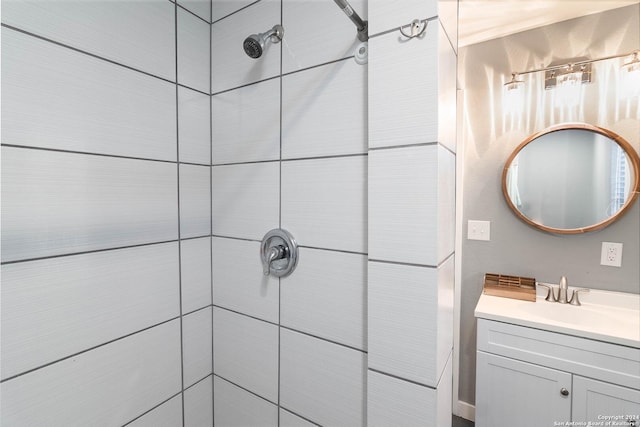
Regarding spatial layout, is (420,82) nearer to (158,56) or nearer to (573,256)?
(158,56)

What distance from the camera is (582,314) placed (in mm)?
1358

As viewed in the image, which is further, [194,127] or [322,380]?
[194,127]

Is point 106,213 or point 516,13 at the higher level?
point 516,13

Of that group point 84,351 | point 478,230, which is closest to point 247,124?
point 84,351

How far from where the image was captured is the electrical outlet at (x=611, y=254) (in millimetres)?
1363

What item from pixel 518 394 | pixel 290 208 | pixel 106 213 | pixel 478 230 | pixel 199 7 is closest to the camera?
pixel 106 213

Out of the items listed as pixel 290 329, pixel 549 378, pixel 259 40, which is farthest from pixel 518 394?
pixel 259 40

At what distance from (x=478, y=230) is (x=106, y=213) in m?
1.73

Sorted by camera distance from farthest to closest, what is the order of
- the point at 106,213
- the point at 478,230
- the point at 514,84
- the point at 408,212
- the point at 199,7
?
the point at 478,230
the point at 514,84
the point at 199,7
the point at 106,213
the point at 408,212

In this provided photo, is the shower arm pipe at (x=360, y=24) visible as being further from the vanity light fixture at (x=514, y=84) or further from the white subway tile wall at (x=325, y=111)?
the vanity light fixture at (x=514, y=84)

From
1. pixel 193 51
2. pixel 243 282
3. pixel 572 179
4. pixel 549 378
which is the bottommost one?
pixel 549 378

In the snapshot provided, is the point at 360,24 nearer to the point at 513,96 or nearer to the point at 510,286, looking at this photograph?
the point at 513,96

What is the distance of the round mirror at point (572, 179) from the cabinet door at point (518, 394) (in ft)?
2.25

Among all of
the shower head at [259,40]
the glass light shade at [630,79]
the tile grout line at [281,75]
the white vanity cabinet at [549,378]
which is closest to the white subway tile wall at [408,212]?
the tile grout line at [281,75]
